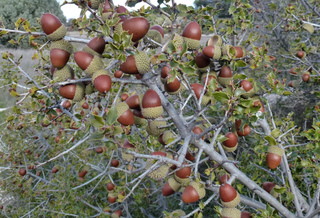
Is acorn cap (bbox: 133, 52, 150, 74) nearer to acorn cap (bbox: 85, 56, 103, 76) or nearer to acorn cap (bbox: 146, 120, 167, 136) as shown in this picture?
acorn cap (bbox: 85, 56, 103, 76)

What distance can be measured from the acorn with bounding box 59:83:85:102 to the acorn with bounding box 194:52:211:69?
2.38 feet

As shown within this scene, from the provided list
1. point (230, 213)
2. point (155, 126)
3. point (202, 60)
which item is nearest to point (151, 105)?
point (155, 126)

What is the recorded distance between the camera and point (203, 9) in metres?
2.04

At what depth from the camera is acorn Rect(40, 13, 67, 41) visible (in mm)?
1292

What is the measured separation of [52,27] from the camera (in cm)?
130

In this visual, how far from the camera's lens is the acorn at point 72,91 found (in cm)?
134

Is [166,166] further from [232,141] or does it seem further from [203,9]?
[203,9]

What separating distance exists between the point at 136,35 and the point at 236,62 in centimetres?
62

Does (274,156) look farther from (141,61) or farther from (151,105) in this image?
(141,61)

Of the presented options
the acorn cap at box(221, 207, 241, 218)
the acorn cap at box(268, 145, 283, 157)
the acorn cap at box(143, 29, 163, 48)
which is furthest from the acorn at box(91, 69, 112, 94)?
the acorn cap at box(268, 145, 283, 157)

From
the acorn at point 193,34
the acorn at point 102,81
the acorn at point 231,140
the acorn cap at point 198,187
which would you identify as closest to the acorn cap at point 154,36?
the acorn at point 193,34

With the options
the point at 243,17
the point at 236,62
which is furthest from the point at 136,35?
the point at 243,17

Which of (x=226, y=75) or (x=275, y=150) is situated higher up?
(x=226, y=75)

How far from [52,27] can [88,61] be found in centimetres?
27
